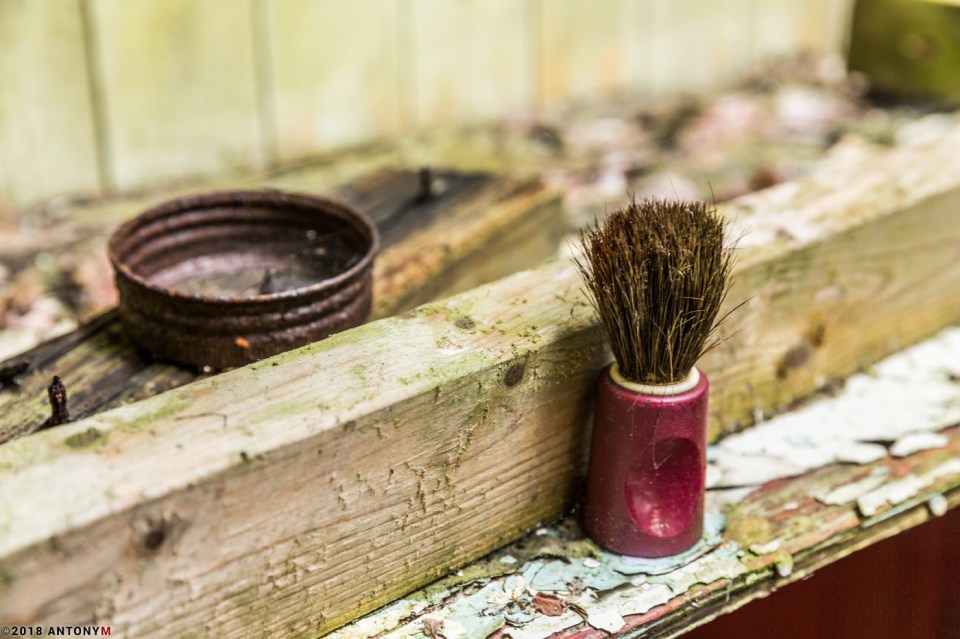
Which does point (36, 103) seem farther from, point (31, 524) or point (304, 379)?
point (31, 524)

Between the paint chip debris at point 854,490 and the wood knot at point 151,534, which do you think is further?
the paint chip debris at point 854,490

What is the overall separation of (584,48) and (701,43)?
391 millimetres

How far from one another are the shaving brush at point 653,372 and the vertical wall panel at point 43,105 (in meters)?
1.41

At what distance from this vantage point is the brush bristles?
1223 millimetres

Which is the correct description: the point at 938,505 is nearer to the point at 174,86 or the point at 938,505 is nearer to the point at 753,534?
the point at 753,534

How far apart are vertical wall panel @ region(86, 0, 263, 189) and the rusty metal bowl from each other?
33.8 inches

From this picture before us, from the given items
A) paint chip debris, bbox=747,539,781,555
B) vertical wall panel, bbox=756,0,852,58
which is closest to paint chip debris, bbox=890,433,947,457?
paint chip debris, bbox=747,539,781,555

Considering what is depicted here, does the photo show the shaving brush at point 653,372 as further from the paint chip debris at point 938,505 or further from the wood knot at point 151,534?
the wood knot at point 151,534

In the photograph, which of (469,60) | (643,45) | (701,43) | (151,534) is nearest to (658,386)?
(151,534)

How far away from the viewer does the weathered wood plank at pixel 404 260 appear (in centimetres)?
144

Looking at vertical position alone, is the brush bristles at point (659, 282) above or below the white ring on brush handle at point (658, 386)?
above

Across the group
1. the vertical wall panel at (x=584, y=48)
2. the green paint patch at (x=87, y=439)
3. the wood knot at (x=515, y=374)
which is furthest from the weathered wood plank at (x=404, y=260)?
the vertical wall panel at (x=584, y=48)

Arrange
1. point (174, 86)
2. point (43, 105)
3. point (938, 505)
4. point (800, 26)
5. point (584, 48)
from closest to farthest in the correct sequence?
point (938, 505) < point (43, 105) < point (174, 86) < point (584, 48) < point (800, 26)

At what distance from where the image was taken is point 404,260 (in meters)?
1.81
